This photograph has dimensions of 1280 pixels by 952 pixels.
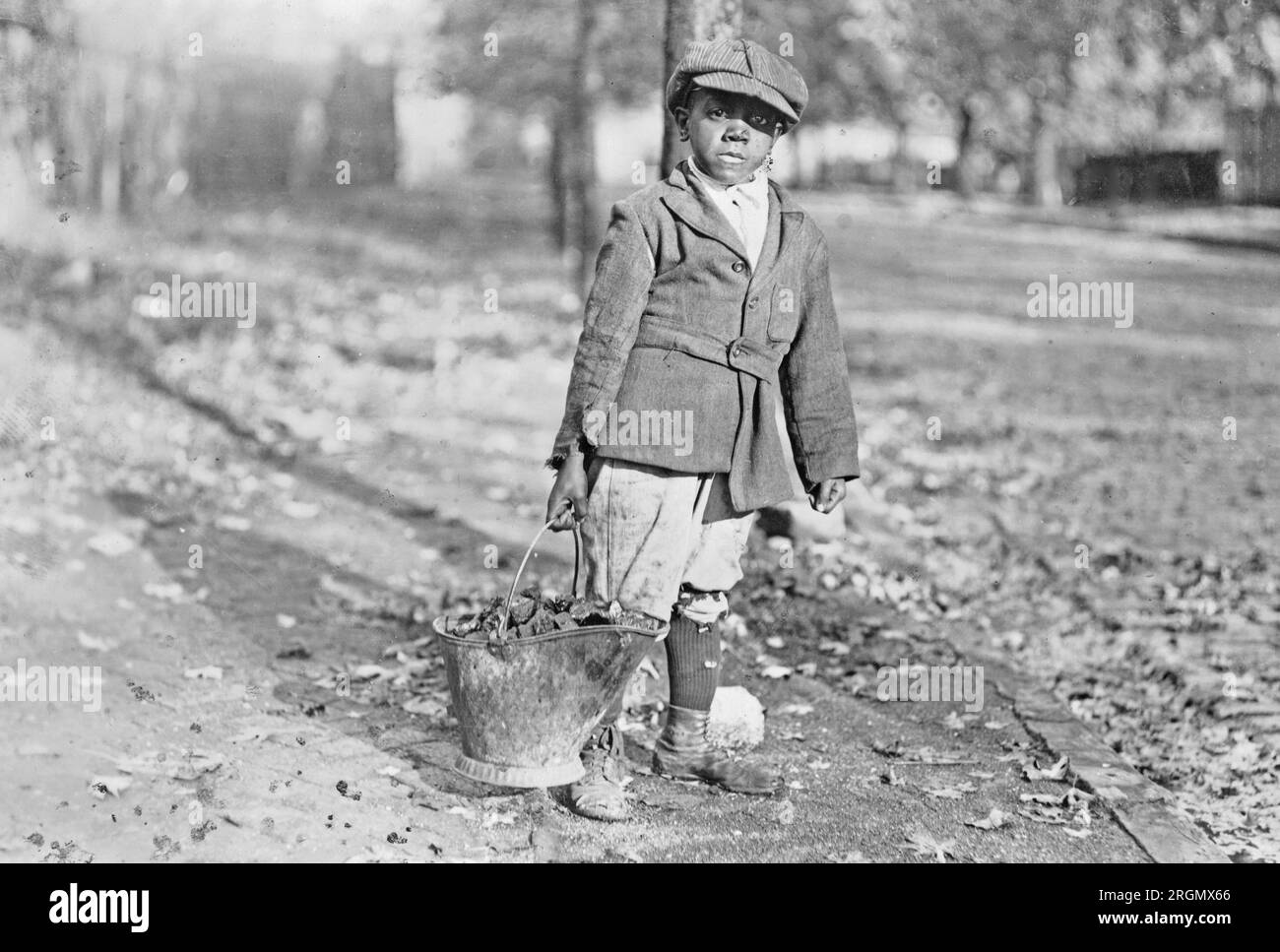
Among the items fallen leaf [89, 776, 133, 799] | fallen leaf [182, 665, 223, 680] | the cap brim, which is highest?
the cap brim

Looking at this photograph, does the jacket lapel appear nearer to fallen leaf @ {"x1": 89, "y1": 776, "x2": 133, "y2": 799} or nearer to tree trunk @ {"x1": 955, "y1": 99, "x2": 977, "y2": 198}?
fallen leaf @ {"x1": 89, "y1": 776, "x2": 133, "y2": 799}

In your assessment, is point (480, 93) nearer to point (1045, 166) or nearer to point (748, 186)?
point (748, 186)

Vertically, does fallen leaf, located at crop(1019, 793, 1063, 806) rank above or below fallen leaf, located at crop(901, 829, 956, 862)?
above

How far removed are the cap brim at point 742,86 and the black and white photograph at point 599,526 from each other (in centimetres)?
1

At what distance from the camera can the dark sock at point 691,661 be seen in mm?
4344

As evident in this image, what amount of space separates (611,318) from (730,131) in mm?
635

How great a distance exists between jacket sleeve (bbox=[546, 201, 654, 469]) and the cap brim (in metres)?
0.41

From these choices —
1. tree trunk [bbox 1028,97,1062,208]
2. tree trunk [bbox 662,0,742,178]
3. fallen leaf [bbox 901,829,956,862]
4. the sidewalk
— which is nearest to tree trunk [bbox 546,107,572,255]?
the sidewalk

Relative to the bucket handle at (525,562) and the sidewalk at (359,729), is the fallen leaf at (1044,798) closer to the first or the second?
the sidewalk at (359,729)

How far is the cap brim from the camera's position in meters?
3.90

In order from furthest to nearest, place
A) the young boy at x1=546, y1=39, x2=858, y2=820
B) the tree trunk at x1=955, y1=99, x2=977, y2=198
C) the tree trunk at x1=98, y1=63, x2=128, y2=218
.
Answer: the tree trunk at x1=955, y1=99, x2=977, y2=198 → the tree trunk at x1=98, y1=63, x2=128, y2=218 → the young boy at x1=546, y1=39, x2=858, y2=820

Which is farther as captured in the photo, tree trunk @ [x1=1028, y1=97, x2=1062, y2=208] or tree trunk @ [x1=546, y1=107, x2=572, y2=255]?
tree trunk @ [x1=1028, y1=97, x2=1062, y2=208]

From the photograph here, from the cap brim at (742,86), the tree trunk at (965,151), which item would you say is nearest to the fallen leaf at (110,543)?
the cap brim at (742,86)
